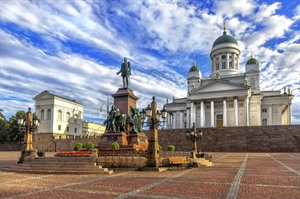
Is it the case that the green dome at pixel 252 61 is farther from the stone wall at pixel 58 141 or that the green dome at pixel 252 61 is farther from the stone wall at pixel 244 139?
the stone wall at pixel 58 141

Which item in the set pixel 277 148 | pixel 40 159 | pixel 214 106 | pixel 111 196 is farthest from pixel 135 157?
pixel 214 106

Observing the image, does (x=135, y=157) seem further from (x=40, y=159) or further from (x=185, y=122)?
(x=185, y=122)

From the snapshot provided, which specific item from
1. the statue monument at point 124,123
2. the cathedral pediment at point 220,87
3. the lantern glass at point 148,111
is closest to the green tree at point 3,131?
the cathedral pediment at point 220,87

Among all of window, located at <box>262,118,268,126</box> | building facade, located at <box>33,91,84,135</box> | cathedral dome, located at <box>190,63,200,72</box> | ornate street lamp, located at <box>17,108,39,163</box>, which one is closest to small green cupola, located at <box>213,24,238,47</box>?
cathedral dome, located at <box>190,63,200,72</box>

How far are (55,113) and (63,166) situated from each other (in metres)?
57.0

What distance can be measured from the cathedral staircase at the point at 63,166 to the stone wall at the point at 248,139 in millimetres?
27400

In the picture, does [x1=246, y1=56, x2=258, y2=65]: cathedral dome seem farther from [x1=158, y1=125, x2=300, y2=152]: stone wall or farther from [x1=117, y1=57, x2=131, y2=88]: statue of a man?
[x1=117, y1=57, x2=131, y2=88]: statue of a man

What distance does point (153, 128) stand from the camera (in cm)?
1431

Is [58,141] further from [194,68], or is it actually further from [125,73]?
[194,68]

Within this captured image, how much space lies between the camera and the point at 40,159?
15.2m

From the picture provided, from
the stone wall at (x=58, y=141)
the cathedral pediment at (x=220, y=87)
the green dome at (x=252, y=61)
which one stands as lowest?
the stone wall at (x=58, y=141)

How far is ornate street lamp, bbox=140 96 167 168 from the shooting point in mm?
13945

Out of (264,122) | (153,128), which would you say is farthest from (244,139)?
(153,128)

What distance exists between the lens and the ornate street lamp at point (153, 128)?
549 inches
